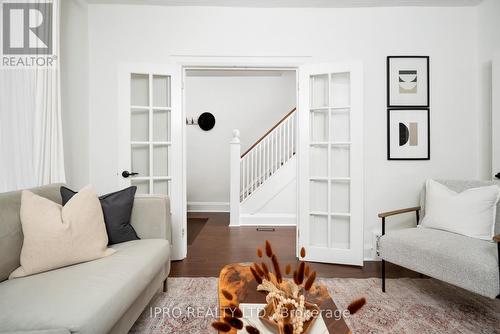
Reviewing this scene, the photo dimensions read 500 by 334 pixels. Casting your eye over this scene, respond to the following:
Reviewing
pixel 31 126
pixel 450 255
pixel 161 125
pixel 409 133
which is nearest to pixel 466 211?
pixel 450 255

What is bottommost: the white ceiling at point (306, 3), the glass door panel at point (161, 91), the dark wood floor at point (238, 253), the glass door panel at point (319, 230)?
the dark wood floor at point (238, 253)

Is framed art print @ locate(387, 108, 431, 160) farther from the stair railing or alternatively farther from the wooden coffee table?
the wooden coffee table

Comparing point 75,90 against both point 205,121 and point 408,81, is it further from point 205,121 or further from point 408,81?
point 408,81

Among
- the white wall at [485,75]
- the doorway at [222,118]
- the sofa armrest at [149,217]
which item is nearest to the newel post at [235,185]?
the doorway at [222,118]

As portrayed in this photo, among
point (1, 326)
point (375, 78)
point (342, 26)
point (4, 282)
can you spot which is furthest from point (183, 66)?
point (1, 326)

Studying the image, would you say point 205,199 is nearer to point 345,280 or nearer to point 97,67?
point 97,67

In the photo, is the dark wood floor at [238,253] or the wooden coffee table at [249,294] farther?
the dark wood floor at [238,253]

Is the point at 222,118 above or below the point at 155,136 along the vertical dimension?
above

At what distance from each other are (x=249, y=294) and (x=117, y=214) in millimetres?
1175

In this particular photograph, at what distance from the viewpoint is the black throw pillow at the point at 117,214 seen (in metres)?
1.86

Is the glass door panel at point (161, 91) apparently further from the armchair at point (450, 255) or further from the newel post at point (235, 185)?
the armchair at point (450, 255)

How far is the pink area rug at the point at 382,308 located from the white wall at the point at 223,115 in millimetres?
3623

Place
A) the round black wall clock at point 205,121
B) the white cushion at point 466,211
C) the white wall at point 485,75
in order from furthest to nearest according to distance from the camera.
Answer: the round black wall clock at point 205,121 → the white wall at point 485,75 → the white cushion at point 466,211

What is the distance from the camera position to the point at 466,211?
2084 millimetres
